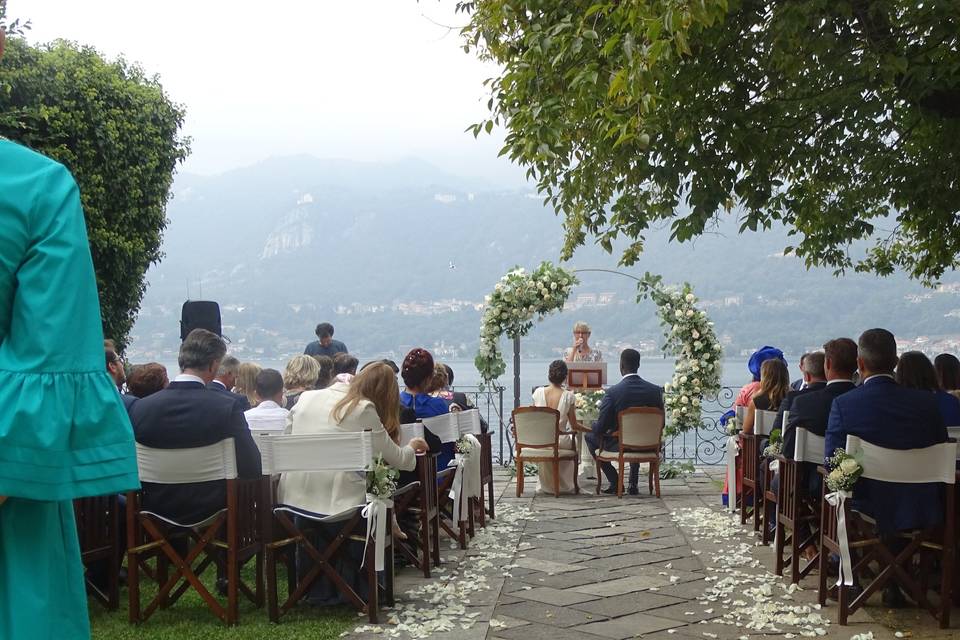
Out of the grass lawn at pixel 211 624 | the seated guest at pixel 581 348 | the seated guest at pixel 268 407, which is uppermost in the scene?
the seated guest at pixel 581 348

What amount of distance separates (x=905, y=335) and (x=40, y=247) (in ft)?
103

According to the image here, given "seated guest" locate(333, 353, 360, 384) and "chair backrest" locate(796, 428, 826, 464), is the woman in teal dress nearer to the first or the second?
"chair backrest" locate(796, 428, 826, 464)

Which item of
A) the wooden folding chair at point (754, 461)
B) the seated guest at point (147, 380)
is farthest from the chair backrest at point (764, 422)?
the seated guest at point (147, 380)

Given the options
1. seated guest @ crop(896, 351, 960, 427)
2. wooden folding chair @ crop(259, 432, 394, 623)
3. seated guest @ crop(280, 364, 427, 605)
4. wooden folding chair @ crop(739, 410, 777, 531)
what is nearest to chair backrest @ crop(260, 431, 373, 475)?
wooden folding chair @ crop(259, 432, 394, 623)

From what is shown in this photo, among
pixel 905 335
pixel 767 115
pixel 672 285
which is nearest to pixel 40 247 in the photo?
pixel 767 115

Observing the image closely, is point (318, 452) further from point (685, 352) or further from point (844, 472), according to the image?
point (685, 352)

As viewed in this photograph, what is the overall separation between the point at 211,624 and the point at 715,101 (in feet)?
15.7

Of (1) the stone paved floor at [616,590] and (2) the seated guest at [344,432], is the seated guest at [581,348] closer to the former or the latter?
(1) the stone paved floor at [616,590]

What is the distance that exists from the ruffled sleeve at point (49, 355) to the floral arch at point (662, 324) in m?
11.1

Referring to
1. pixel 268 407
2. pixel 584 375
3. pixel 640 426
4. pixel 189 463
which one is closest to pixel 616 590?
pixel 268 407

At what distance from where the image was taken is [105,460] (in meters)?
1.55

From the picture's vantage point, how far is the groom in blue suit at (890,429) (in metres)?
5.18

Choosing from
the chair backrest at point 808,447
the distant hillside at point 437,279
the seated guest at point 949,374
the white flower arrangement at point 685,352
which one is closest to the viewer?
the chair backrest at point 808,447

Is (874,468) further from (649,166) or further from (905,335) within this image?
(905,335)
